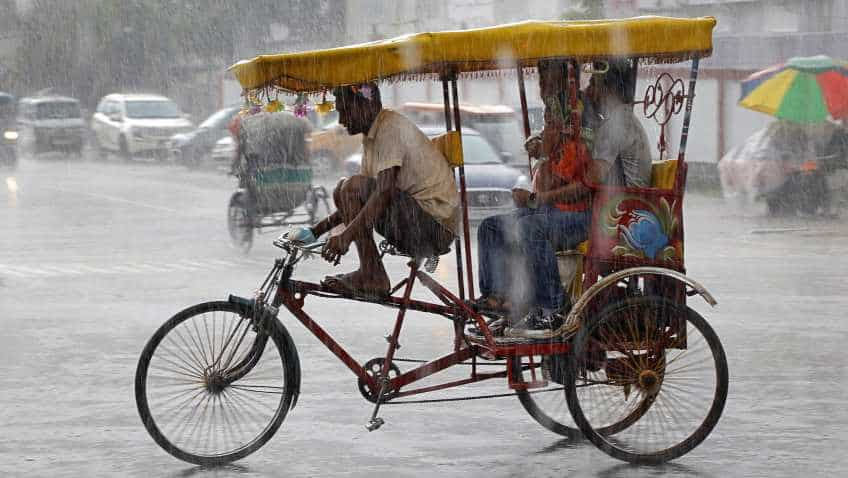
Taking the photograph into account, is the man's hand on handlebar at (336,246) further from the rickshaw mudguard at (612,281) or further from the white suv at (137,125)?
the white suv at (137,125)

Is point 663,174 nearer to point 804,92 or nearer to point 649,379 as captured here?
point 649,379

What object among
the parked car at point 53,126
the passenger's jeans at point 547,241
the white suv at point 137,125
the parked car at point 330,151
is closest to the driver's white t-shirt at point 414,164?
the passenger's jeans at point 547,241

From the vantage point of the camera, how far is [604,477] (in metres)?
5.92

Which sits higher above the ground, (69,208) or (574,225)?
(574,225)

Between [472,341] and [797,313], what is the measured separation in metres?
5.19

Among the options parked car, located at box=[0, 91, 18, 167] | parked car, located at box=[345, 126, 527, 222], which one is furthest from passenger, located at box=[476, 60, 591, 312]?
parked car, located at box=[0, 91, 18, 167]

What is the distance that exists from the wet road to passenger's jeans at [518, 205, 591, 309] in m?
0.72

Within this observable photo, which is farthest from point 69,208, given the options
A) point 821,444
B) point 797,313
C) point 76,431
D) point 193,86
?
point 193,86

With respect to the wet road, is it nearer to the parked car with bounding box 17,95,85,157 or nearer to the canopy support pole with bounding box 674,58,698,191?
the canopy support pole with bounding box 674,58,698,191

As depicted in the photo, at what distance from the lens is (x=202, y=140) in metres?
34.5

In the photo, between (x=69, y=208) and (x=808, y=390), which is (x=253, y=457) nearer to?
(x=808, y=390)

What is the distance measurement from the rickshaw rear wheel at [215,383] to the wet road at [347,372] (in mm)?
135

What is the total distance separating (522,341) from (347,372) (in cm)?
241

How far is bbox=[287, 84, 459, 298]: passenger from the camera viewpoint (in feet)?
19.6
